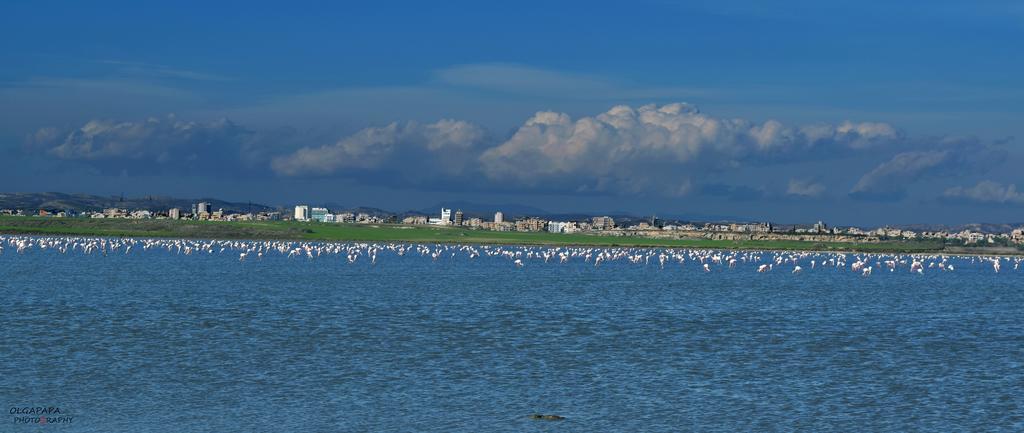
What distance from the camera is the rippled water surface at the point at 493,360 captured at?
22312 mm

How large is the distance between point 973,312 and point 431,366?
33550 mm

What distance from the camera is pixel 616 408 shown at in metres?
23.3

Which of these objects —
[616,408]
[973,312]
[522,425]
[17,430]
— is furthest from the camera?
[973,312]

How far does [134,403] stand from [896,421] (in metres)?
14.1

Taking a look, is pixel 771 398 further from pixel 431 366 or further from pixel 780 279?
pixel 780 279

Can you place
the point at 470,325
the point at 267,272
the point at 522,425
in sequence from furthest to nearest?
the point at 267,272 → the point at 470,325 → the point at 522,425

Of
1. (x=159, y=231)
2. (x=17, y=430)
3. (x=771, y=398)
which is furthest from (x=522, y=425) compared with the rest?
(x=159, y=231)

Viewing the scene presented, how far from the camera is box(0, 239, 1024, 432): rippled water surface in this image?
22312 mm

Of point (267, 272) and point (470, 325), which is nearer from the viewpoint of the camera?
point (470, 325)

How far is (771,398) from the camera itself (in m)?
24.9

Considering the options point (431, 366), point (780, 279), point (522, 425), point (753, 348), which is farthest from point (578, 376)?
point (780, 279)

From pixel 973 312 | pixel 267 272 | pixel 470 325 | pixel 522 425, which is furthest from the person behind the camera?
pixel 267 272

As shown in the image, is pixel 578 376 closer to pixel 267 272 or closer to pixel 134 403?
pixel 134 403

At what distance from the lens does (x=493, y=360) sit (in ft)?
98.6
